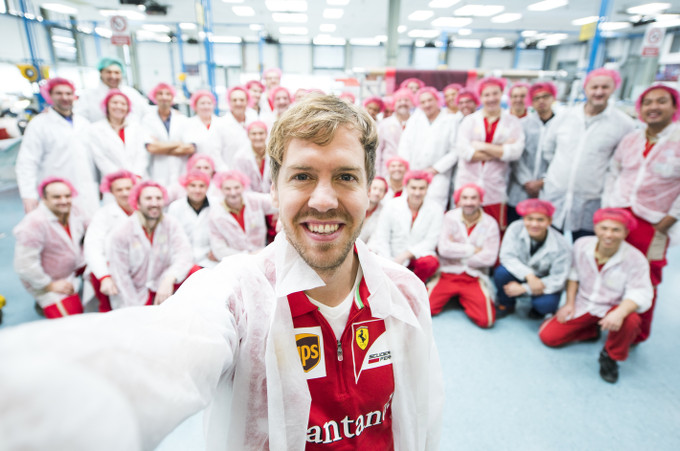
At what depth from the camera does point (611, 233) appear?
244cm

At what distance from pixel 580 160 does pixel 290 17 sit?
1253 centimetres

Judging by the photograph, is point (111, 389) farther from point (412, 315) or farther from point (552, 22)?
point (552, 22)

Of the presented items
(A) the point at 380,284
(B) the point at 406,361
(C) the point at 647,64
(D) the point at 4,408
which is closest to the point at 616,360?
(B) the point at 406,361

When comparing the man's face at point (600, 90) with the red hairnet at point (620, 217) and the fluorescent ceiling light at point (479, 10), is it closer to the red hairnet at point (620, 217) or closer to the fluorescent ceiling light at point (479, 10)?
the red hairnet at point (620, 217)

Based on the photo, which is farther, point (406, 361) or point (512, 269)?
point (512, 269)

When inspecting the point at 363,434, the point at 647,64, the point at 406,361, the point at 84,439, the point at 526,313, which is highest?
the point at 647,64

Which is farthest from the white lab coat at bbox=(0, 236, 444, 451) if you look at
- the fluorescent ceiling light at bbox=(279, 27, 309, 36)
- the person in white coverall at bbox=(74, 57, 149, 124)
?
the fluorescent ceiling light at bbox=(279, 27, 309, 36)

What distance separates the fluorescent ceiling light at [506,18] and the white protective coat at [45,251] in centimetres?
1345

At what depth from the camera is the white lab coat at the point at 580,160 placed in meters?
2.93

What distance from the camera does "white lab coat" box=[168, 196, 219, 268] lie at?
10.2 ft

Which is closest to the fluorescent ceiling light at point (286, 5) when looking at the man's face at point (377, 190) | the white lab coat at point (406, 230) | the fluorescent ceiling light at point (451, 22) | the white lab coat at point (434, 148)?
the fluorescent ceiling light at point (451, 22)

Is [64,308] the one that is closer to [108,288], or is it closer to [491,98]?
[108,288]

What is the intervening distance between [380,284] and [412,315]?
14cm

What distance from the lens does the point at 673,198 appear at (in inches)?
101
